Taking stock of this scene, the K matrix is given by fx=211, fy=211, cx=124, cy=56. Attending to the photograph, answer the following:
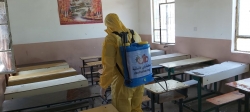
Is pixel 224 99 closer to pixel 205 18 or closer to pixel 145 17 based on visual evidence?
pixel 205 18

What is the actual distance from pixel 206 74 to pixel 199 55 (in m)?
1.43

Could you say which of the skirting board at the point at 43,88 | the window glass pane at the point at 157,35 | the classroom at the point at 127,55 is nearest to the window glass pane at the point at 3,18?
the classroom at the point at 127,55

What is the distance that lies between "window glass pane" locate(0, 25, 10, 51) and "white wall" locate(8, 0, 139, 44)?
284 centimetres

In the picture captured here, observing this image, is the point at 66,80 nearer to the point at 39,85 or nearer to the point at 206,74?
the point at 39,85

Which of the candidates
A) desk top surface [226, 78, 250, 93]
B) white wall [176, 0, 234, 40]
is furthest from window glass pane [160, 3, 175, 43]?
desk top surface [226, 78, 250, 93]

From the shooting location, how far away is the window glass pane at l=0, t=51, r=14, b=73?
9.03ft

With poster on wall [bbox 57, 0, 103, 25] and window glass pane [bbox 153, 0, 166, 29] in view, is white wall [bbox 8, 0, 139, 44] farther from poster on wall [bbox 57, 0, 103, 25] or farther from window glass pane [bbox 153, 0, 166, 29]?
window glass pane [bbox 153, 0, 166, 29]

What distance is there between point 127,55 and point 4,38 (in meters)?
1.76

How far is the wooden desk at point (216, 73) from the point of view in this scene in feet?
10.5

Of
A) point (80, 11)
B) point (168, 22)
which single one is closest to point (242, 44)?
point (168, 22)

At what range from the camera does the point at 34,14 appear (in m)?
5.45

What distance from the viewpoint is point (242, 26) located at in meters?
3.72

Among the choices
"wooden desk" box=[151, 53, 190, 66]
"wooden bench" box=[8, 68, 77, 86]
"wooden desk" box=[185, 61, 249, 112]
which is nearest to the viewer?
"wooden desk" box=[185, 61, 249, 112]

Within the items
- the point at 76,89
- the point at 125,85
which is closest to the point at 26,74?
the point at 76,89
